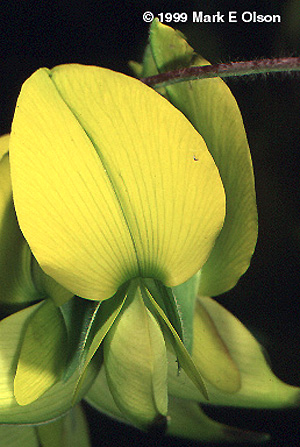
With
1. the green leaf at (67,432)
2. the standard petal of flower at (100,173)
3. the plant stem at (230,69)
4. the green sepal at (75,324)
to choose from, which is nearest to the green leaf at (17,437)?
the green leaf at (67,432)

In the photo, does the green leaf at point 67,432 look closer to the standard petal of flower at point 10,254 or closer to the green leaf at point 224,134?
the standard petal of flower at point 10,254

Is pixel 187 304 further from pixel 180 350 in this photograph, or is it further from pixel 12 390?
pixel 12 390

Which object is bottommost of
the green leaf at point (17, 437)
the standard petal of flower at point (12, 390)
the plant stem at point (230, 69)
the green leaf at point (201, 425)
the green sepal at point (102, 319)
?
the green leaf at point (201, 425)

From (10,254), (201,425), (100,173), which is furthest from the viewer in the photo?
(201,425)

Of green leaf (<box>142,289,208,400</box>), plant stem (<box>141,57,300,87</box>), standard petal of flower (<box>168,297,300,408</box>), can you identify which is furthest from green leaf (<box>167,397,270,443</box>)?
plant stem (<box>141,57,300,87</box>)

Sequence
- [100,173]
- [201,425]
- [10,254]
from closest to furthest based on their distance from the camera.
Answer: [100,173], [10,254], [201,425]

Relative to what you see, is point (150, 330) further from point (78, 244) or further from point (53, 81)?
point (53, 81)

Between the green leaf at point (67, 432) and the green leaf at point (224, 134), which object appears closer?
the green leaf at point (224, 134)

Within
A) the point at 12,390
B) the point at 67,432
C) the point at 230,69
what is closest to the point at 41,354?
the point at 12,390

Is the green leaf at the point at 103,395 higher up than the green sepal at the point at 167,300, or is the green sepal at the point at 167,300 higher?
the green sepal at the point at 167,300
